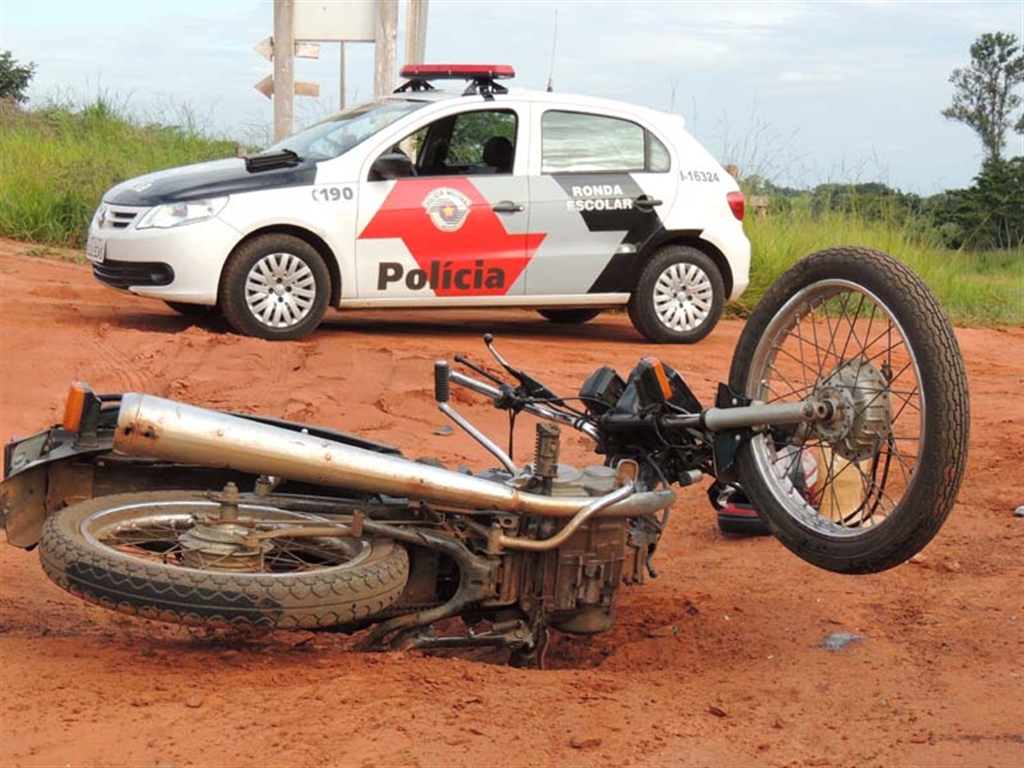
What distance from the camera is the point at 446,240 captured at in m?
10.8

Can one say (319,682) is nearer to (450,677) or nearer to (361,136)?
(450,677)

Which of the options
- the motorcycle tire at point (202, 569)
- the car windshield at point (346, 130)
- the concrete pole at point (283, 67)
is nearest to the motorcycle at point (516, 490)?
the motorcycle tire at point (202, 569)

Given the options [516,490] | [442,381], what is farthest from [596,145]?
[516,490]

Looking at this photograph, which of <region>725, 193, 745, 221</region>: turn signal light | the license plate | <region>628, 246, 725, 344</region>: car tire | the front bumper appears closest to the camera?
the front bumper

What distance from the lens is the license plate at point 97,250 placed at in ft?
34.6

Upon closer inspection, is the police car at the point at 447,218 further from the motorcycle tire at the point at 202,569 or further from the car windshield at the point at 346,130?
the motorcycle tire at the point at 202,569

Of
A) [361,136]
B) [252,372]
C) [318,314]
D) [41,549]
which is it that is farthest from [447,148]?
[41,549]

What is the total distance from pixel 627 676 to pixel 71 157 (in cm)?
1313

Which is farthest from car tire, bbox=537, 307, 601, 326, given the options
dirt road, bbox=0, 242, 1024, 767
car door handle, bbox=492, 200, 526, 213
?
dirt road, bbox=0, 242, 1024, 767

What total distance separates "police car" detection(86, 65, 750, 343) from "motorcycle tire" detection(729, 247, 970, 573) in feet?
19.9

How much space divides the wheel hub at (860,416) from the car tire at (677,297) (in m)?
7.24

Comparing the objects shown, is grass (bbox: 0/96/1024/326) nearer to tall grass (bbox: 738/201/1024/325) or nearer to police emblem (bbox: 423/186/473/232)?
tall grass (bbox: 738/201/1024/325)

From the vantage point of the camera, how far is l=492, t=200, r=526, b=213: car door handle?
10914mm

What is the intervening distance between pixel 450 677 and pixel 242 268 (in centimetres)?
671
